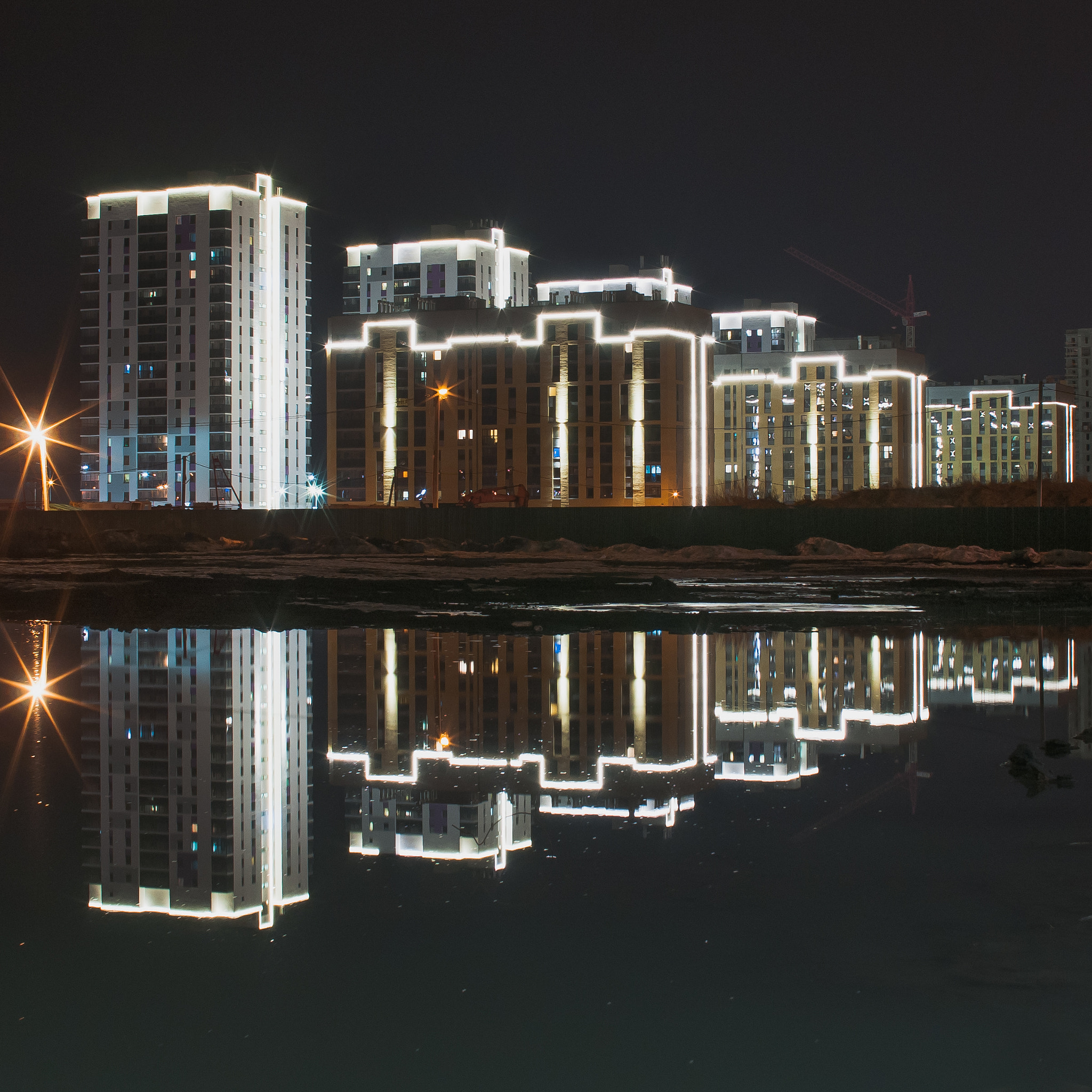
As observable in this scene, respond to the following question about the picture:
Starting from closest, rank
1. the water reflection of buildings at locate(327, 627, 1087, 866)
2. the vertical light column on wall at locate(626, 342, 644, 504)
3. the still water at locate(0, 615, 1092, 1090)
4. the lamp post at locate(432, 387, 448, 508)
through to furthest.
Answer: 1. the still water at locate(0, 615, 1092, 1090)
2. the water reflection of buildings at locate(327, 627, 1087, 866)
3. the lamp post at locate(432, 387, 448, 508)
4. the vertical light column on wall at locate(626, 342, 644, 504)

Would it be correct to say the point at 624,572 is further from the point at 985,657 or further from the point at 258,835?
the point at 258,835

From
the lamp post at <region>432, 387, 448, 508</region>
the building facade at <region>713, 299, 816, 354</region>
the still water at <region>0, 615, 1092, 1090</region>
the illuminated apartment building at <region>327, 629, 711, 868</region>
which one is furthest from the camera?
the building facade at <region>713, 299, 816, 354</region>

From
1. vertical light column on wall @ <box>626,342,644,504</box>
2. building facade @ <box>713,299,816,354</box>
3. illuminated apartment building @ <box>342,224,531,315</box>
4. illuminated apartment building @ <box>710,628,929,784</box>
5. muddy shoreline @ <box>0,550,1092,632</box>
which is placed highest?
Answer: illuminated apartment building @ <box>342,224,531,315</box>

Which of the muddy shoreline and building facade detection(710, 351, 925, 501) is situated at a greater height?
building facade detection(710, 351, 925, 501)

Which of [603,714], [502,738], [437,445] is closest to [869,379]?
[437,445]

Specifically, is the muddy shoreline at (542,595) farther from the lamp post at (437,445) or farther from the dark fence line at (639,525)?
the lamp post at (437,445)

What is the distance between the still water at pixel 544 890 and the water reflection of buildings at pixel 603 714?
0.06 metres

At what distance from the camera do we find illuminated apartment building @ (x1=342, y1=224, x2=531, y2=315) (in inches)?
6673

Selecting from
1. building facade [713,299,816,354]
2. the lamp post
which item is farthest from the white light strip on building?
the lamp post

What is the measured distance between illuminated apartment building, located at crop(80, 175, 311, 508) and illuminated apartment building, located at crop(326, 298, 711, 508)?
4214cm

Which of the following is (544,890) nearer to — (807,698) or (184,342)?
(807,698)

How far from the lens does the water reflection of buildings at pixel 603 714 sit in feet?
27.6

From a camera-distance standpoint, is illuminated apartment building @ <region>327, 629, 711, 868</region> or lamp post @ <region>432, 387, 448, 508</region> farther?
lamp post @ <region>432, 387, 448, 508</region>

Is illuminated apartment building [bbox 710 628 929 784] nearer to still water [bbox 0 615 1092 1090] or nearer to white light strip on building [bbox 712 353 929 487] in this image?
still water [bbox 0 615 1092 1090]
